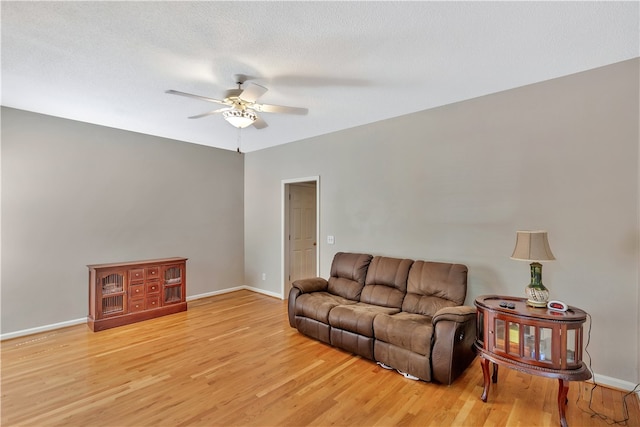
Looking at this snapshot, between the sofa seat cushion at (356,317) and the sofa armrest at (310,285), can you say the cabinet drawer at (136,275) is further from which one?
the sofa seat cushion at (356,317)

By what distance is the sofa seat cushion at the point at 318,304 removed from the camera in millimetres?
3340

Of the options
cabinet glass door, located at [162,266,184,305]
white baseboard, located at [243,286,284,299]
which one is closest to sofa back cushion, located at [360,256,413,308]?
white baseboard, located at [243,286,284,299]

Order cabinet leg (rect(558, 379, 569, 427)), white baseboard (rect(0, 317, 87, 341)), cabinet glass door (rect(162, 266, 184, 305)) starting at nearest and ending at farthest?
cabinet leg (rect(558, 379, 569, 427)), white baseboard (rect(0, 317, 87, 341)), cabinet glass door (rect(162, 266, 184, 305))

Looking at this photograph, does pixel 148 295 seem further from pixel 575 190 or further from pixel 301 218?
pixel 575 190

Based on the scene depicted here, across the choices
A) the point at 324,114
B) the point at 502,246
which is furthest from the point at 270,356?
the point at 324,114

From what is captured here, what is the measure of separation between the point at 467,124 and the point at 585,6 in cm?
148

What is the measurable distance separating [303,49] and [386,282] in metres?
2.61

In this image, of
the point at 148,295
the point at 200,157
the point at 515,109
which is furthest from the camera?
the point at 200,157

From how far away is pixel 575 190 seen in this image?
2670 mm

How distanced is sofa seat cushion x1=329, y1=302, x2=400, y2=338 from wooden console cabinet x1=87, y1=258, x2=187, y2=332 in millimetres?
2660

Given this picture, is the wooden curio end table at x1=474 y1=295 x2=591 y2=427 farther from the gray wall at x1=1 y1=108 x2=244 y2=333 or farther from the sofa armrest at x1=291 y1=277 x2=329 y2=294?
the gray wall at x1=1 y1=108 x2=244 y2=333

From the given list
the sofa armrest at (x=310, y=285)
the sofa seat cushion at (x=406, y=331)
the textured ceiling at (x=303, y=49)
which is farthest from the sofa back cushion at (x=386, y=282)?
the textured ceiling at (x=303, y=49)

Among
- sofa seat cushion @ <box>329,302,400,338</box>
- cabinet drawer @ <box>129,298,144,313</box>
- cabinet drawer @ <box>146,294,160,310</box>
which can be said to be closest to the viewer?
sofa seat cushion @ <box>329,302,400,338</box>

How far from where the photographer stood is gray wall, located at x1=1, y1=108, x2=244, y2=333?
360 cm
